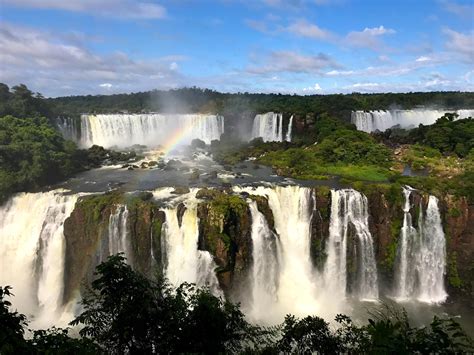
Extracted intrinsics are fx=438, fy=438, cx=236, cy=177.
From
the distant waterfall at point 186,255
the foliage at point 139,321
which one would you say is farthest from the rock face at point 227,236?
the foliage at point 139,321

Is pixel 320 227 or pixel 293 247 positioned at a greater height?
pixel 320 227

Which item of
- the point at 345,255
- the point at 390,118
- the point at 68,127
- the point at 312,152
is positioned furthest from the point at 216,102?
the point at 345,255

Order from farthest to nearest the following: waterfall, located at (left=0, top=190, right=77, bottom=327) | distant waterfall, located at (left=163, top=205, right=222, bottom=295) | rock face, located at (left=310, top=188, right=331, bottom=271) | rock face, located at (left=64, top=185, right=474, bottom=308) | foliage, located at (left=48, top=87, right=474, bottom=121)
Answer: foliage, located at (left=48, top=87, right=474, bottom=121) < rock face, located at (left=310, top=188, right=331, bottom=271) < waterfall, located at (left=0, top=190, right=77, bottom=327) < rock face, located at (left=64, top=185, right=474, bottom=308) < distant waterfall, located at (left=163, top=205, right=222, bottom=295)

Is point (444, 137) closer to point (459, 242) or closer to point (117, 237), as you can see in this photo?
point (459, 242)

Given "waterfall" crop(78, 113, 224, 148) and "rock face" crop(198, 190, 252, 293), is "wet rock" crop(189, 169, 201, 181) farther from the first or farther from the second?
"waterfall" crop(78, 113, 224, 148)

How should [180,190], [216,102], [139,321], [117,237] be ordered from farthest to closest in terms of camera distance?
[216,102]
[180,190]
[117,237]
[139,321]

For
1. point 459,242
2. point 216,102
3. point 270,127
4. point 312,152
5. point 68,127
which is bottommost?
point 459,242

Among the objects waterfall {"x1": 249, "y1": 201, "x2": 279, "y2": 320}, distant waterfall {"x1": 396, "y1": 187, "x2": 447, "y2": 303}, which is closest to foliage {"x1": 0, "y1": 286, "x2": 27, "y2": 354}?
waterfall {"x1": 249, "y1": 201, "x2": 279, "y2": 320}
